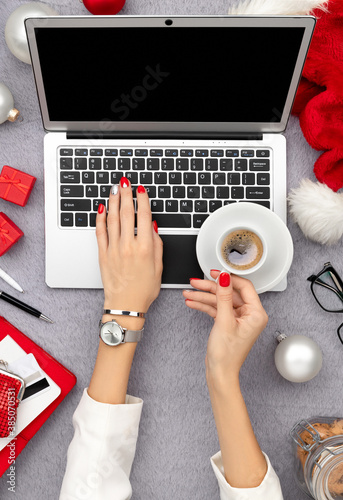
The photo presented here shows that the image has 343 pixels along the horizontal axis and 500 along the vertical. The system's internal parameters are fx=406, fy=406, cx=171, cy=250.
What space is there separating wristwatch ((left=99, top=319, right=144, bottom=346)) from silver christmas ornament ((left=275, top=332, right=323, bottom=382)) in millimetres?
267

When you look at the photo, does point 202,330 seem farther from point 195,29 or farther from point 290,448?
point 195,29

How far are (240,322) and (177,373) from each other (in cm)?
19

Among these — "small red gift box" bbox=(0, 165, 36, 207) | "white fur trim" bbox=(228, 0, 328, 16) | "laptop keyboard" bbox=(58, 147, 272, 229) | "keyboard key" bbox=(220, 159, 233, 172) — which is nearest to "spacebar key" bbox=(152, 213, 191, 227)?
"laptop keyboard" bbox=(58, 147, 272, 229)

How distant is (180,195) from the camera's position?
73cm

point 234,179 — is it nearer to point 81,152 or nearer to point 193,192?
point 193,192

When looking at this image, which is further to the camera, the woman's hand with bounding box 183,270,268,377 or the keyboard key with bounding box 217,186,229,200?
the keyboard key with bounding box 217,186,229,200

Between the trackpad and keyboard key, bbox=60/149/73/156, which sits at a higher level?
keyboard key, bbox=60/149/73/156

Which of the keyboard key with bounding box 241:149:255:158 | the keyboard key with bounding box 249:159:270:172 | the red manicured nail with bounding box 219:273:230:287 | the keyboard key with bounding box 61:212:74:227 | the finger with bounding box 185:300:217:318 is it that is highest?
the keyboard key with bounding box 241:149:255:158

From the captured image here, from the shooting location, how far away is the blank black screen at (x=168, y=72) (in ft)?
1.89

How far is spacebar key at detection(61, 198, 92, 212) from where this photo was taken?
73cm

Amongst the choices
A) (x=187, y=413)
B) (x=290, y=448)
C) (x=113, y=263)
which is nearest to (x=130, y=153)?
(x=113, y=263)

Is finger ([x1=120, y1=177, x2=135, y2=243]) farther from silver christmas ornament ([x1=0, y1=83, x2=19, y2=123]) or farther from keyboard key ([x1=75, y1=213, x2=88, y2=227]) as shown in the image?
silver christmas ornament ([x1=0, y1=83, x2=19, y2=123])

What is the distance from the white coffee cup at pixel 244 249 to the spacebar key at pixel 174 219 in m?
0.08

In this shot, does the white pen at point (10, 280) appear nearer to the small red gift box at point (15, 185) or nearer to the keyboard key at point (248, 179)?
the small red gift box at point (15, 185)
